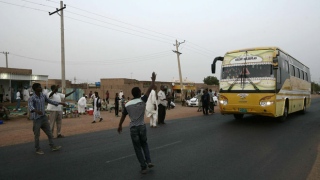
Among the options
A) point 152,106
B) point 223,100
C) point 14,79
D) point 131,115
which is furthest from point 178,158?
point 14,79

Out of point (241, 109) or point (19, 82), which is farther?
point (19, 82)

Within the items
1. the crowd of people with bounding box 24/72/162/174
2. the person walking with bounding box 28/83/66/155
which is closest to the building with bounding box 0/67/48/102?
the crowd of people with bounding box 24/72/162/174

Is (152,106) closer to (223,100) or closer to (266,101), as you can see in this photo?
(223,100)

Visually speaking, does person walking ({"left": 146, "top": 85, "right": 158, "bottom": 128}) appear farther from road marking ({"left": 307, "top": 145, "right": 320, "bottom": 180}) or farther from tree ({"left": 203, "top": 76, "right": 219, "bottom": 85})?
tree ({"left": 203, "top": 76, "right": 219, "bottom": 85})

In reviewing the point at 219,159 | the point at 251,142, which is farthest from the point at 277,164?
the point at 251,142

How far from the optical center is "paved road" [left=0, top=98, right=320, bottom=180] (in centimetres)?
534

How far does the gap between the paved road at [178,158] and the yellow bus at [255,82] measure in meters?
2.16

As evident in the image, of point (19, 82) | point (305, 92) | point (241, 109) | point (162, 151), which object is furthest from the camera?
point (19, 82)

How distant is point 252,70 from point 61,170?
30.6 feet

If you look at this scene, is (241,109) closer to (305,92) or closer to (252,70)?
(252,70)

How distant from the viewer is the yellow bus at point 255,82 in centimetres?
1145

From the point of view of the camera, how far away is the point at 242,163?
6039mm

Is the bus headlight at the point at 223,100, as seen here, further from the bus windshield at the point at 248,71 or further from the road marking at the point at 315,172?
the road marking at the point at 315,172

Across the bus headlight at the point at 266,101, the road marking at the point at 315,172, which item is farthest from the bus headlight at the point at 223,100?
the road marking at the point at 315,172
